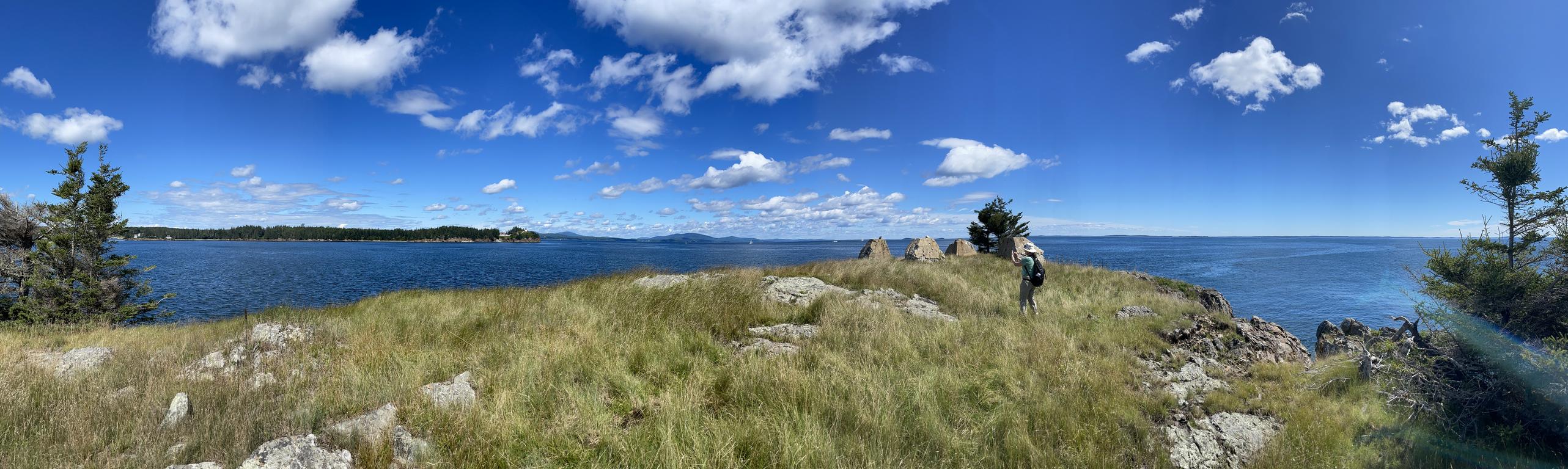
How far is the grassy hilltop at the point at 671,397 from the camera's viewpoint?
159 inches

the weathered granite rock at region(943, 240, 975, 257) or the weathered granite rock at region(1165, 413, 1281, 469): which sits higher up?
the weathered granite rock at region(943, 240, 975, 257)

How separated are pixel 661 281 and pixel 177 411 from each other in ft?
30.5

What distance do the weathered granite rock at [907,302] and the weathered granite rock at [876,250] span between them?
14.2 metres

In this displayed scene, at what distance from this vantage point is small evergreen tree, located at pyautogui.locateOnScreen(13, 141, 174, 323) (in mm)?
16062

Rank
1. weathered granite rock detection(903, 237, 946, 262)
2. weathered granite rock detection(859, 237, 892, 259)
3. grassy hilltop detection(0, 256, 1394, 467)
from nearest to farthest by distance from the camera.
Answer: grassy hilltop detection(0, 256, 1394, 467)
weathered granite rock detection(903, 237, 946, 262)
weathered granite rock detection(859, 237, 892, 259)

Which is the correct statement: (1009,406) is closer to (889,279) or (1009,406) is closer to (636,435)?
(636,435)

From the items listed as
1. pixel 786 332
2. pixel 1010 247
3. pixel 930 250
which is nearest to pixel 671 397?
pixel 786 332

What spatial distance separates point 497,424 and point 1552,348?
30.2ft

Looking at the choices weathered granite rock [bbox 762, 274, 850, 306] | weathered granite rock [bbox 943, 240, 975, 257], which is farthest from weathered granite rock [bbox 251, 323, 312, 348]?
weathered granite rock [bbox 943, 240, 975, 257]

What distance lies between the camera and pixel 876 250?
98.7ft

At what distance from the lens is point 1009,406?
5.15 meters

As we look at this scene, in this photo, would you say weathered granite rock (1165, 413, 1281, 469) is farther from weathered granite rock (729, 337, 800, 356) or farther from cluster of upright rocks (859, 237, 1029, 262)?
cluster of upright rocks (859, 237, 1029, 262)

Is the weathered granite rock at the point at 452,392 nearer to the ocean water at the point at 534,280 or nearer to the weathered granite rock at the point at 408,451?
the weathered granite rock at the point at 408,451

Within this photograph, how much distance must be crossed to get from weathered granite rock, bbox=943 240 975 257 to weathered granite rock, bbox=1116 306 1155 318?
57.9 feet
